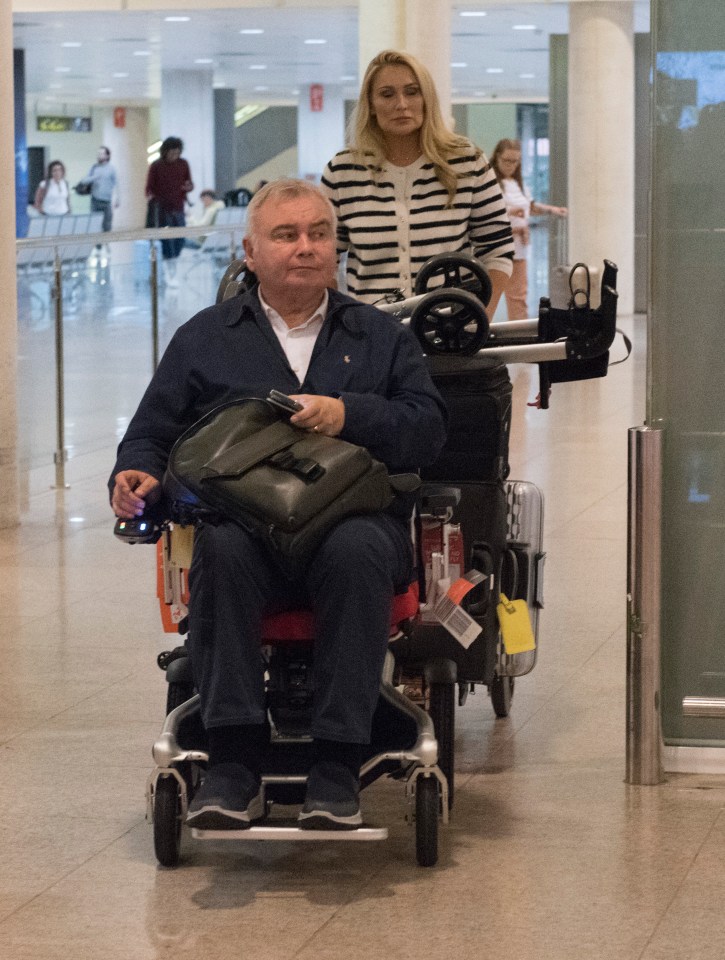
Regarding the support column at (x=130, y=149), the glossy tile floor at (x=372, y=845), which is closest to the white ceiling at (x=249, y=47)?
the support column at (x=130, y=149)

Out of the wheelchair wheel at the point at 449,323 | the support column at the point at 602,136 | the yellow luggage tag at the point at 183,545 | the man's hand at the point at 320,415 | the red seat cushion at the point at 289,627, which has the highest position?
the support column at the point at 602,136

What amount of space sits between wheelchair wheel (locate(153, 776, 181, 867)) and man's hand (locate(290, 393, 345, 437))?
71 cm

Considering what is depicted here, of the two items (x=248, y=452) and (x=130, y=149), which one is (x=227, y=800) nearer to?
(x=248, y=452)

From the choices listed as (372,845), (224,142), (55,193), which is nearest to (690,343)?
(372,845)

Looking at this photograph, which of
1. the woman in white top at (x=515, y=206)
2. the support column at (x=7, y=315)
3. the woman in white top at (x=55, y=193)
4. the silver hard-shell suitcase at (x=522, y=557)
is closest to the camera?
the silver hard-shell suitcase at (x=522, y=557)

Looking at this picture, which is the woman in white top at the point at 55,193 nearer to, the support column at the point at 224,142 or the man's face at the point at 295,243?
the support column at the point at 224,142

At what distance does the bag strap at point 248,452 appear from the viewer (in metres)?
3.16

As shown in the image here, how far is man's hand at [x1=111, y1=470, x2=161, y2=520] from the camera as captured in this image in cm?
328

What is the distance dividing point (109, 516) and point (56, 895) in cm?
434

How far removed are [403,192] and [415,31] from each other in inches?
383

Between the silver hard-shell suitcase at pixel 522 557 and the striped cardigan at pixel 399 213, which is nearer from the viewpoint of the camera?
the silver hard-shell suitcase at pixel 522 557

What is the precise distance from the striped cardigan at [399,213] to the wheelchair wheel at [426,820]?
1542 millimetres

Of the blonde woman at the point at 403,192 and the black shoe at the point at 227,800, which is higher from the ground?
the blonde woman at the point at 403,192

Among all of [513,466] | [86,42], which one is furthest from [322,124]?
[513,466]
